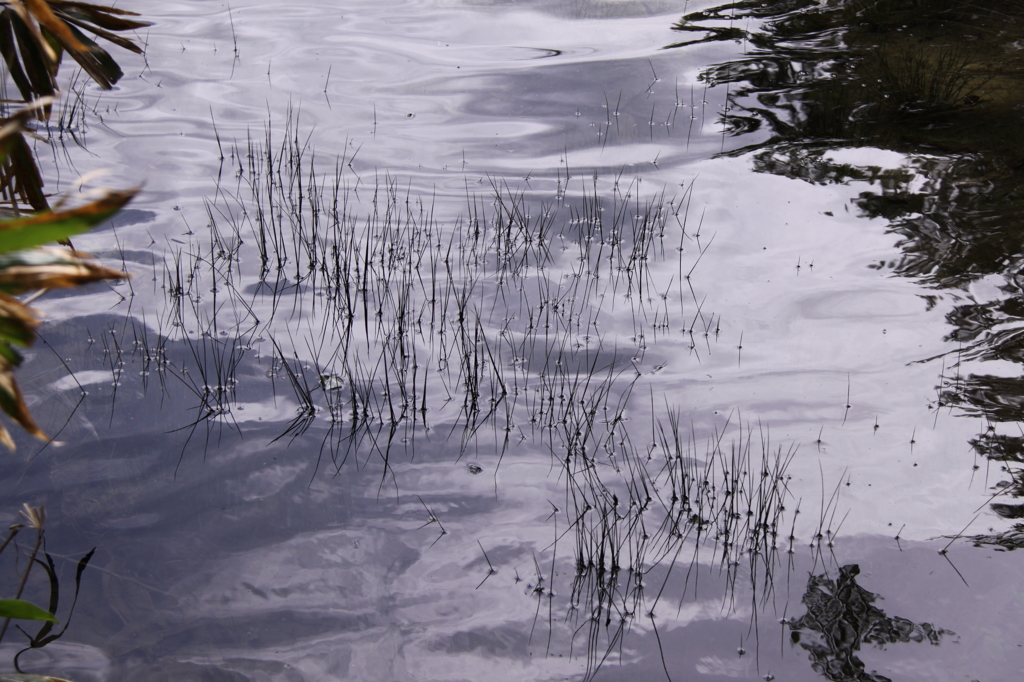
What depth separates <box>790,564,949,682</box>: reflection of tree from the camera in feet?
9.65

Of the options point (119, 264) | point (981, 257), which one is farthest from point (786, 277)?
point (119, 264)

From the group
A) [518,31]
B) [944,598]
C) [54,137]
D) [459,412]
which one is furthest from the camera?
[518,31]

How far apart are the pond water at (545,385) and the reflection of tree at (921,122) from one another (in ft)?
0.15

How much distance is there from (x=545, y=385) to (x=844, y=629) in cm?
193

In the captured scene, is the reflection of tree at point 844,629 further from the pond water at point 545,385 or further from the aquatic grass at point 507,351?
the aquatic grass at point 507,351

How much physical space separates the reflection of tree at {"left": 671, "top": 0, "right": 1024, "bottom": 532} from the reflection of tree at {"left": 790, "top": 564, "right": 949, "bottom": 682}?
1065mm

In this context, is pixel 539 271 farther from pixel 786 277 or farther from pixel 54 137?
pixel 54 137

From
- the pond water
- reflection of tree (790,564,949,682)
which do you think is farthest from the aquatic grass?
reflection of tree (790,564,949,682)

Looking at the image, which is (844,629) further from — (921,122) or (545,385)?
(921,122)

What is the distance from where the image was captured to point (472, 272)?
543 cm

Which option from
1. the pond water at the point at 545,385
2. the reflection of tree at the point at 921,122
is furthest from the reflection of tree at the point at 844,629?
the reflection of tree at the point at 921,122

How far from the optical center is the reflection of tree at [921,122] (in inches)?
198

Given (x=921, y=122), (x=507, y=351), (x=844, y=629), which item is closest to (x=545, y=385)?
(x=507, y=351)

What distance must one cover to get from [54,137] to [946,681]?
7678 mm
